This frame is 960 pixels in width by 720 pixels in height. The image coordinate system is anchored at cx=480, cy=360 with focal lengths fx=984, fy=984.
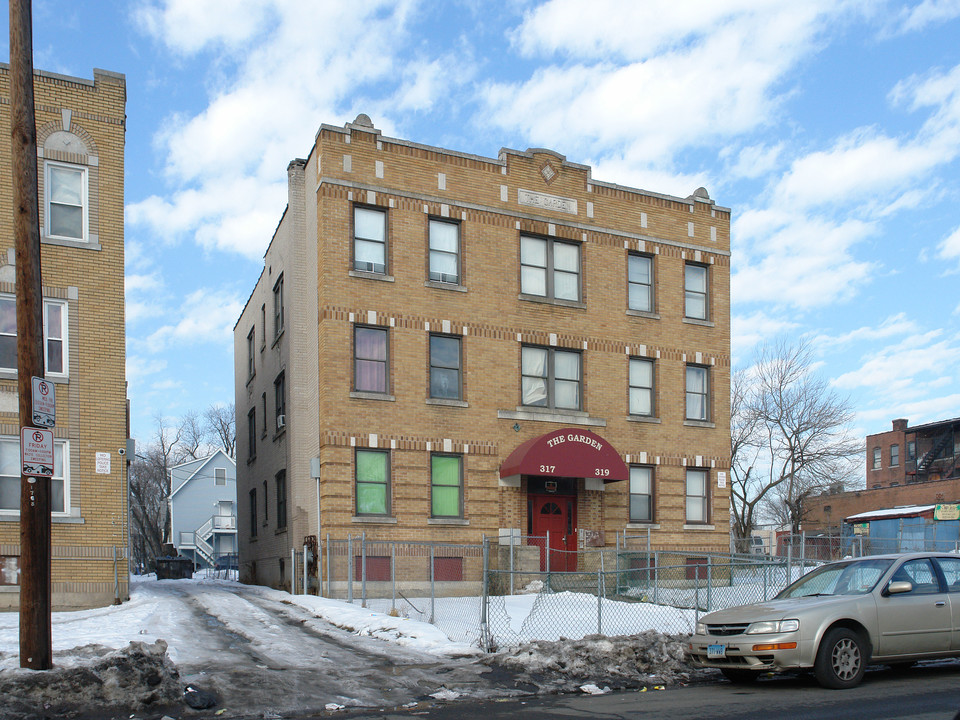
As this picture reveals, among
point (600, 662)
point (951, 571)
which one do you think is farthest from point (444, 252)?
point (951, 571)

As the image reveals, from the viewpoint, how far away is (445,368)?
24.6m

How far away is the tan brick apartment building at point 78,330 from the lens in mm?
18812

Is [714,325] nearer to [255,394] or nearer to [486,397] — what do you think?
[486,397]

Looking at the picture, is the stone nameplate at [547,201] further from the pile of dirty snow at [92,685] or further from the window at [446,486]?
the pile of dirty snow at [92,685]

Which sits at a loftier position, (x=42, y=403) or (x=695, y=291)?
(x=695, y=291)

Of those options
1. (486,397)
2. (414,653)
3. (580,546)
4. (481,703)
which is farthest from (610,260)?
(481,703)

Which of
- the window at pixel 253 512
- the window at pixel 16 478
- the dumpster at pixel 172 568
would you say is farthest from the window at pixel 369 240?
the dumpster at pixel 172 568

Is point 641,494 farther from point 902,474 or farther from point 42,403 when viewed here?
point 902,474

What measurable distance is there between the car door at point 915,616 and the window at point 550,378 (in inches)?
571

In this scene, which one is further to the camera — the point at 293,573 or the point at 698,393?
the point at 698,393

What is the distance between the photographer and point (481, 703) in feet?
33.4

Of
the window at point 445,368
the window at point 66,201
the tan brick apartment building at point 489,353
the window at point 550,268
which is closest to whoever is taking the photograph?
the window at point 66,201

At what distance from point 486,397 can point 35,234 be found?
50.1 feet

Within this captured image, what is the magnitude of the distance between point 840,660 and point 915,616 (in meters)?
1.25
